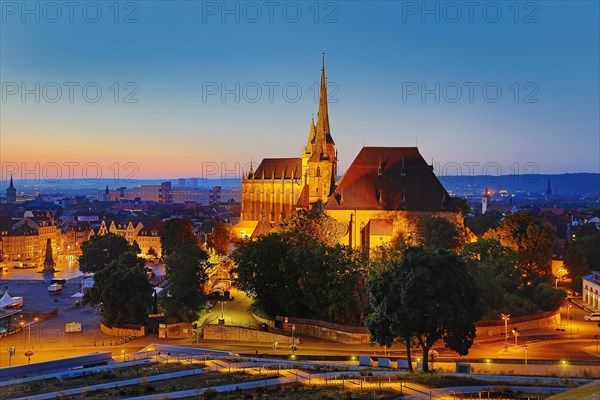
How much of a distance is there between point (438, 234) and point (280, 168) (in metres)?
48.3

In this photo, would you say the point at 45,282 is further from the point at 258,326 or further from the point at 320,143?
the point at 258,326

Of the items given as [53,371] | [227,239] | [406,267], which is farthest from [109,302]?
[227,239]

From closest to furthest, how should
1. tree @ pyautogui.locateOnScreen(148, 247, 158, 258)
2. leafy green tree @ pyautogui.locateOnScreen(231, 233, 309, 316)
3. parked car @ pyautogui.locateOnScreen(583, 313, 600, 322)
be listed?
parked car @ pyautogui.locateOnScreen(583, 313, 600, 322), leafy green tree @ pyautogui.locateOnScreen(231, 233, 309, 316), tree @ pyautogui.locateOnScreen(148, 247, 158, 258)

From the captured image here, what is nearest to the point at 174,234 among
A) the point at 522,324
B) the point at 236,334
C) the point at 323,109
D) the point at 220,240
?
the point at 220,240

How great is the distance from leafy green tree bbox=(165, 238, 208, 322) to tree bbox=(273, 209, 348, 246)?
8.38m

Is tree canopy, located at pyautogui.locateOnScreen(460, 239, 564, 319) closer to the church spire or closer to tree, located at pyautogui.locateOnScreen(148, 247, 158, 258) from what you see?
the church spire

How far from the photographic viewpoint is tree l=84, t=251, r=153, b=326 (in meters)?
51.8

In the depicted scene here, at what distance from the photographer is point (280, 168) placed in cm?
10200

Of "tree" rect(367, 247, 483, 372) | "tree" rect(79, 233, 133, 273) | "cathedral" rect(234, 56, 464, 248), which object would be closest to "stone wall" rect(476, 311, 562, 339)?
"tree" rect(367, 247, 483, 372)

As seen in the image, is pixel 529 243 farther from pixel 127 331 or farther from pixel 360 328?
pixel 127 331

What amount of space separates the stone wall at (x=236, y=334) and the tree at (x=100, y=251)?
37679mm

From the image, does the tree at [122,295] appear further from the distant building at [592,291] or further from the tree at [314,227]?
the distant building at [592,291]

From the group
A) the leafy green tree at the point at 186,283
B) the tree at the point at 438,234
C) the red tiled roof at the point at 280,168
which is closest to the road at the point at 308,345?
the leafy green tree at the point at 186,283

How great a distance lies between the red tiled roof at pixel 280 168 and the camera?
325 feet
